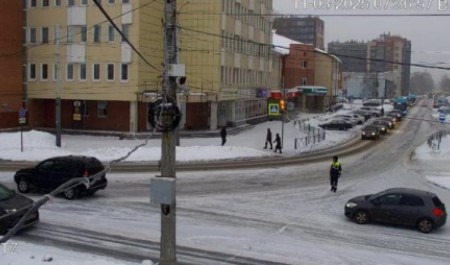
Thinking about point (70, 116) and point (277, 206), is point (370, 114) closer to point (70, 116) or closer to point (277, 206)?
point (70, 116)

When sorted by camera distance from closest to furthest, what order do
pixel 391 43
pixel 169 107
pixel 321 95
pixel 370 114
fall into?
pixel 169 107 < pixel 370 114 < pixel 321 95 < pixel 391 43

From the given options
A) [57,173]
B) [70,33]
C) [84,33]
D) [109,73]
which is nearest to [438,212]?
[57,173]

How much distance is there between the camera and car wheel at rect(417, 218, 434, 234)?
18.2 meters

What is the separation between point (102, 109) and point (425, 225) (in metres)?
32.4

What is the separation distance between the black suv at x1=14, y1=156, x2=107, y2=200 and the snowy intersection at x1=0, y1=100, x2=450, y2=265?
1.76 feet

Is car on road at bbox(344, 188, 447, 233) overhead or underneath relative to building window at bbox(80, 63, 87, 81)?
underneath

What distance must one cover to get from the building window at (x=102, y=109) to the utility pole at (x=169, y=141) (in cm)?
3637

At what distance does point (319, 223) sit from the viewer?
18.8 meters

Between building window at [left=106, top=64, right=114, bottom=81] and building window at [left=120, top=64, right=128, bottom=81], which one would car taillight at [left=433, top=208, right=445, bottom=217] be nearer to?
building window at [left=120, top=64, right=128, bottom=81]

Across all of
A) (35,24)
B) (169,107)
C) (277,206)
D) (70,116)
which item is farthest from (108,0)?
(169,107)

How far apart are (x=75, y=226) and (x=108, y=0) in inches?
1166

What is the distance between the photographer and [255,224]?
18172mm

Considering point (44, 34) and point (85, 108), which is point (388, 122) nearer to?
point (85, 108)

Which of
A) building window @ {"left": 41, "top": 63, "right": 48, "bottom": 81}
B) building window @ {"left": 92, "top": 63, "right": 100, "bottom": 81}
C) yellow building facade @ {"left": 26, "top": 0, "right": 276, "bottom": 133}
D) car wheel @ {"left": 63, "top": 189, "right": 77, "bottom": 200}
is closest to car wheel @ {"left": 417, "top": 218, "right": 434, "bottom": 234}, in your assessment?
car wheel @ {"left": 63, "top": 189, "right": 77, "bottom": 200}
